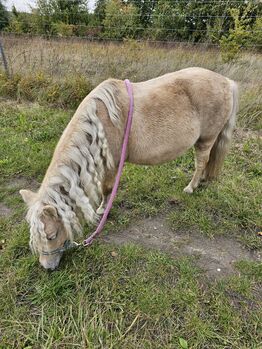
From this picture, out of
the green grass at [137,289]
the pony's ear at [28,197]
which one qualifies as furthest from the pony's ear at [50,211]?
the green grass at [137,289]

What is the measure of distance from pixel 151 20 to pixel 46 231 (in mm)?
12533

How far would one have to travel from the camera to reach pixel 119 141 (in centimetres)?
218

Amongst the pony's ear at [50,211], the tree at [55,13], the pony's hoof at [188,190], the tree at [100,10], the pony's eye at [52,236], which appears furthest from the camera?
the tree at [100,10]

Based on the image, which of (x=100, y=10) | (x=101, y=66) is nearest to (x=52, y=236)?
(x=101, y=66)

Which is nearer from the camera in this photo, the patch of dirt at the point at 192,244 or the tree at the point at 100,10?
the patch of dirt at the point at 192,244

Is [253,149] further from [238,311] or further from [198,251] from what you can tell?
[238,311]

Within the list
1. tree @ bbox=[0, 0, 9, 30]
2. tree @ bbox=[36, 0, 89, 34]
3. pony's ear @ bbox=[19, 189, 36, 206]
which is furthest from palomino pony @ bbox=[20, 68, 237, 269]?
tree @ bbox=[0, 0, 9, 30]

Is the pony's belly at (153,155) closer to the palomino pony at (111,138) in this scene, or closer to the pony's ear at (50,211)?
the palomino pony at (111,138)

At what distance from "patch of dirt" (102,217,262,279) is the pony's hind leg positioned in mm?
704

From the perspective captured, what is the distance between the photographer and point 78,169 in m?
1.91

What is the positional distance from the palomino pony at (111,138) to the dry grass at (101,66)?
2334mm

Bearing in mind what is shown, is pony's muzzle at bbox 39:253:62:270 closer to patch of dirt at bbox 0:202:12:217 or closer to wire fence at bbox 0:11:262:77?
patch of dirt at bbox 0:202:12:217

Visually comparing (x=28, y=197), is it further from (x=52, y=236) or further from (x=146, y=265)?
(x=146, y=265)

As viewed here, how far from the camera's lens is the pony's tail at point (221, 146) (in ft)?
9.02
